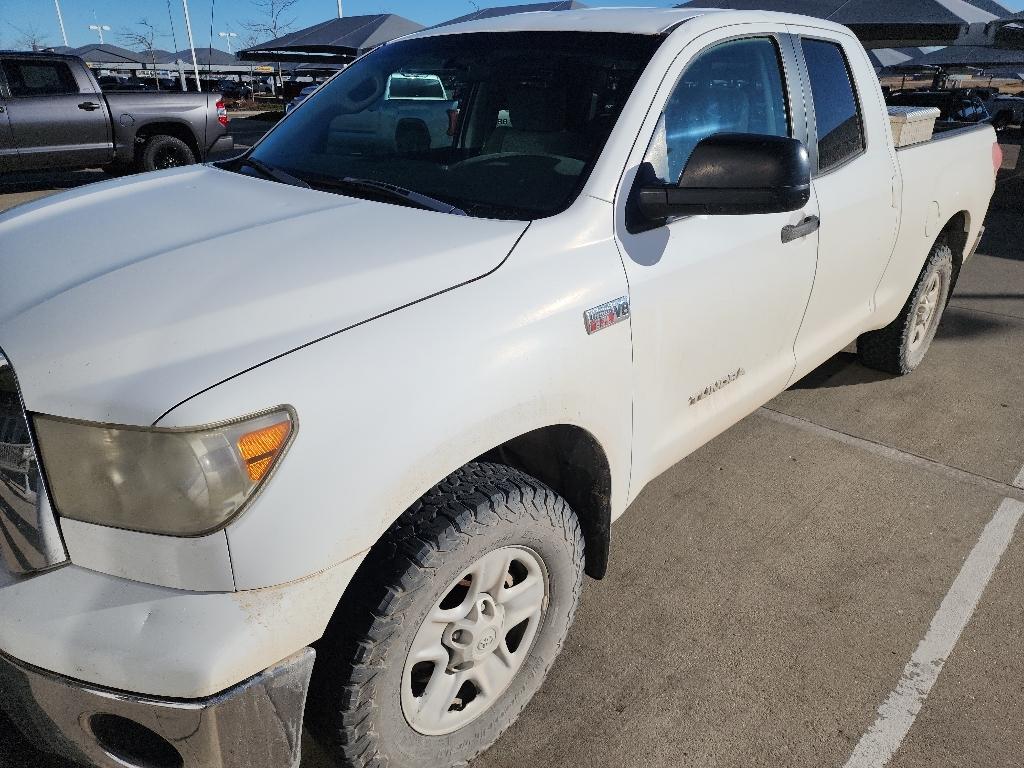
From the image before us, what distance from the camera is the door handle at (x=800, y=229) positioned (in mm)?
2578

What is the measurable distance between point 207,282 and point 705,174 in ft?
4.04

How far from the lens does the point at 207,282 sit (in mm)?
1624

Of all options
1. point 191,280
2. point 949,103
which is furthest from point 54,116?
point 949,103

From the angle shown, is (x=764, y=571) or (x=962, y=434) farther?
(x=962, y=434)

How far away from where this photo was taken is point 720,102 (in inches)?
99.4

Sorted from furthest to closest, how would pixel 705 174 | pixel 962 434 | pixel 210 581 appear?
pixel 962 434 → pixel 705 174 → pixel 210 581

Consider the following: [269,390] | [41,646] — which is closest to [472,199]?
[269,390]

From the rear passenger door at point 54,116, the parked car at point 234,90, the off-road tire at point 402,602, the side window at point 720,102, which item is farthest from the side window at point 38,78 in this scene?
the parked car at point 234,90

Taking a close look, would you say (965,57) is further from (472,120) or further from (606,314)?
(606,314)

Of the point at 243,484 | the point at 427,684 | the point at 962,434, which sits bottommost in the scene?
the point at 962,434

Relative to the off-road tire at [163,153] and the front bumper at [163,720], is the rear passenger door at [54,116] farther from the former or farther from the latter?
the front bumper at [163,720]

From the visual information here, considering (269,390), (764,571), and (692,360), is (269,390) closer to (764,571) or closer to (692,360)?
(692,360)

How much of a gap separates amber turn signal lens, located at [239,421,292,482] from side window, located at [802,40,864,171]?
2.29 metres

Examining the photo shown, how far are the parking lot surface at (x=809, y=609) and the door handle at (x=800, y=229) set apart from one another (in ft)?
3.71
